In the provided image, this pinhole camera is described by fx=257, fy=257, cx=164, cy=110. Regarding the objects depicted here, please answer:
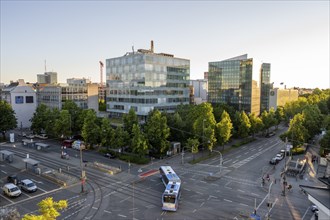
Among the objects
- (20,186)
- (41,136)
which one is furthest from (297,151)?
(41,136)

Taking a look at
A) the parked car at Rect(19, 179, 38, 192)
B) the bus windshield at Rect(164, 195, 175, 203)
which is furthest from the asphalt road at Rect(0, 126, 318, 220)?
the bus windshield at Rect(164, 195, 175, 203)

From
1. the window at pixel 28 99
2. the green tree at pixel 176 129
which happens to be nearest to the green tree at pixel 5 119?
the window at pixel 28 99

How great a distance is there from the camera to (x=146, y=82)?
299 ft

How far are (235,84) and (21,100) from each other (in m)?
96.5

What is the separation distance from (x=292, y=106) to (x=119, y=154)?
343ft

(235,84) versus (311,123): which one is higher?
(235,84)

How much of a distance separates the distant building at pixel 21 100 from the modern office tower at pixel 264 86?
4529 inches

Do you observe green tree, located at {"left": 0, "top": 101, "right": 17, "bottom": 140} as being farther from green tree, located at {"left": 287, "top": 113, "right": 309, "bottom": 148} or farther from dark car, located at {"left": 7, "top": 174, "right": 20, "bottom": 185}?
green tree, located at {"left": 287, "top": 113, "right": 309, "bottom": 148}

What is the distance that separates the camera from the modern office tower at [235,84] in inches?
4756

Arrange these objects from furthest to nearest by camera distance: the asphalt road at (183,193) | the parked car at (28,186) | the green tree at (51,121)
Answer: the green tree at (51,121), the parked car at (28,186), the asphalt road at (183,193)

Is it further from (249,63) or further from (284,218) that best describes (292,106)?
(284,218)

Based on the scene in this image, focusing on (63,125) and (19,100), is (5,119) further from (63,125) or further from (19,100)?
(19,100)

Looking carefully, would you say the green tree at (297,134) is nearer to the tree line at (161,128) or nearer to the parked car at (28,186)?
the tree line at (161,128)

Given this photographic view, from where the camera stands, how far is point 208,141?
63656 millimetres
